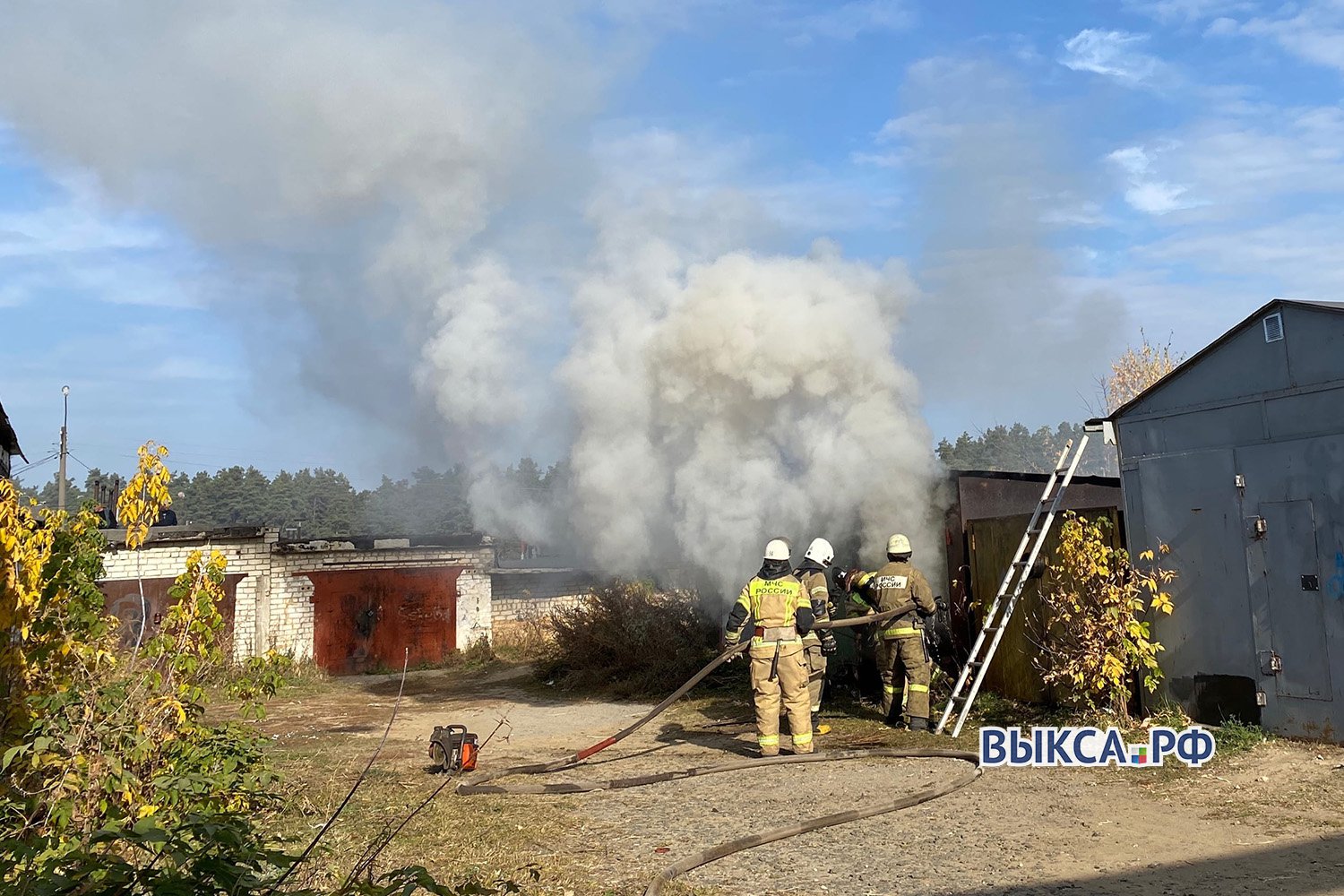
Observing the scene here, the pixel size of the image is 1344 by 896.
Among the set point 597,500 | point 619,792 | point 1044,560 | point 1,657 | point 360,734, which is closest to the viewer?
point 1,657

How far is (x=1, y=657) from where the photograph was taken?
4414 millimetres

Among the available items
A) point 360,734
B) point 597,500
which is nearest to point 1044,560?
point 597,500

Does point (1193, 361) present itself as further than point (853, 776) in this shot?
Yes

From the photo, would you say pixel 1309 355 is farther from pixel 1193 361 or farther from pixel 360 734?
pixel 360 734

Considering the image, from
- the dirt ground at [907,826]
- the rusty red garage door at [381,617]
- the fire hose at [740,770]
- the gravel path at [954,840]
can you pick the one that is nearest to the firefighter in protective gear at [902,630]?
the fire hose at [740,770]

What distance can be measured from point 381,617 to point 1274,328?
1610 centimetres

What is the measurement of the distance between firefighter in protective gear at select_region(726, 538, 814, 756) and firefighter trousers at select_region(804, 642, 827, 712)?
90cm

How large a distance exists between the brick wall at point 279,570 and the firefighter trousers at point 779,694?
38.7ft

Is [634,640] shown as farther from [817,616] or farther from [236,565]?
[236,565]

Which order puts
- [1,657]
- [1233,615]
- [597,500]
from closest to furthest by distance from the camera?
[1,657], [1233,615], [597,500]

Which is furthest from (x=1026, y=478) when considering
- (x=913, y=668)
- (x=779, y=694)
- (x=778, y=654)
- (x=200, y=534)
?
(x=200, y=534)

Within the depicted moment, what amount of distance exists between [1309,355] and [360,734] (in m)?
9.50

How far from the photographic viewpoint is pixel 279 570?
1820 cm

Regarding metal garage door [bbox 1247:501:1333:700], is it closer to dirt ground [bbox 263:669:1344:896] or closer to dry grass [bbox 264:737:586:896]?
dirt ground [bbox 263:669:1344:896]
